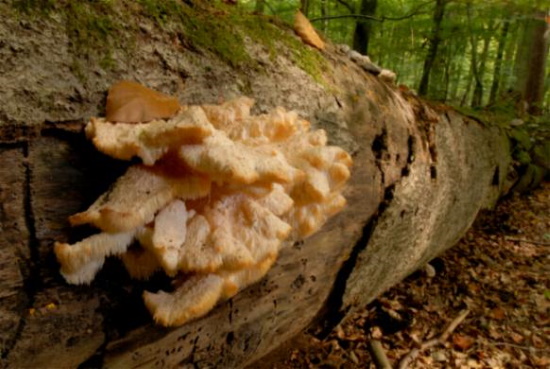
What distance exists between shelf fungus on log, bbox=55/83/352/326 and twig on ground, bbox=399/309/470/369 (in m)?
2.36

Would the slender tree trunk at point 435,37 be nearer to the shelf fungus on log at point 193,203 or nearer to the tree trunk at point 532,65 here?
the tree trunk at point 532,65

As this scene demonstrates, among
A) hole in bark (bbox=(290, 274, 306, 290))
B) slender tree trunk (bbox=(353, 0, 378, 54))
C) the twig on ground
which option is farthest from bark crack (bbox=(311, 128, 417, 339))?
slender tree trunk (bbox=(353, 0, 378, 54))

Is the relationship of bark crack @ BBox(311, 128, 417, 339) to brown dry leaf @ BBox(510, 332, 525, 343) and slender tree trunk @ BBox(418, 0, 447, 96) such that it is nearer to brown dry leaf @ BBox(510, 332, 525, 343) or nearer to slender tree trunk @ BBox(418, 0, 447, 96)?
brown dry leaf @ BBox(510, 332, 525, 343)

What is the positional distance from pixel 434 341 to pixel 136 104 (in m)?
3.35

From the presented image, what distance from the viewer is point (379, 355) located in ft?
10.8

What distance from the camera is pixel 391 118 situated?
3.00 m

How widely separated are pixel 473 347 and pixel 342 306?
1.64 meters

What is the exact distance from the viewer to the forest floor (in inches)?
138

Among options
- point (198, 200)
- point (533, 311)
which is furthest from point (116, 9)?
point (533, 311)

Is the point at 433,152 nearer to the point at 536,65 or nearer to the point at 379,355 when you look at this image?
the point at 379,355

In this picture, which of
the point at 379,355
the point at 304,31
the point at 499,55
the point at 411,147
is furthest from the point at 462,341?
the point at 499,55

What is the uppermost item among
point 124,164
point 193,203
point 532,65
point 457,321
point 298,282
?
point 532,65

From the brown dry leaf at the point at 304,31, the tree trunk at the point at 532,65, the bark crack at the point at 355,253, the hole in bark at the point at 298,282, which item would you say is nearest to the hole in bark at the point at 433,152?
the bark crack at the point at 355,253

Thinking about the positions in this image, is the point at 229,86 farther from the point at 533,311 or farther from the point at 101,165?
the point at 533,311
